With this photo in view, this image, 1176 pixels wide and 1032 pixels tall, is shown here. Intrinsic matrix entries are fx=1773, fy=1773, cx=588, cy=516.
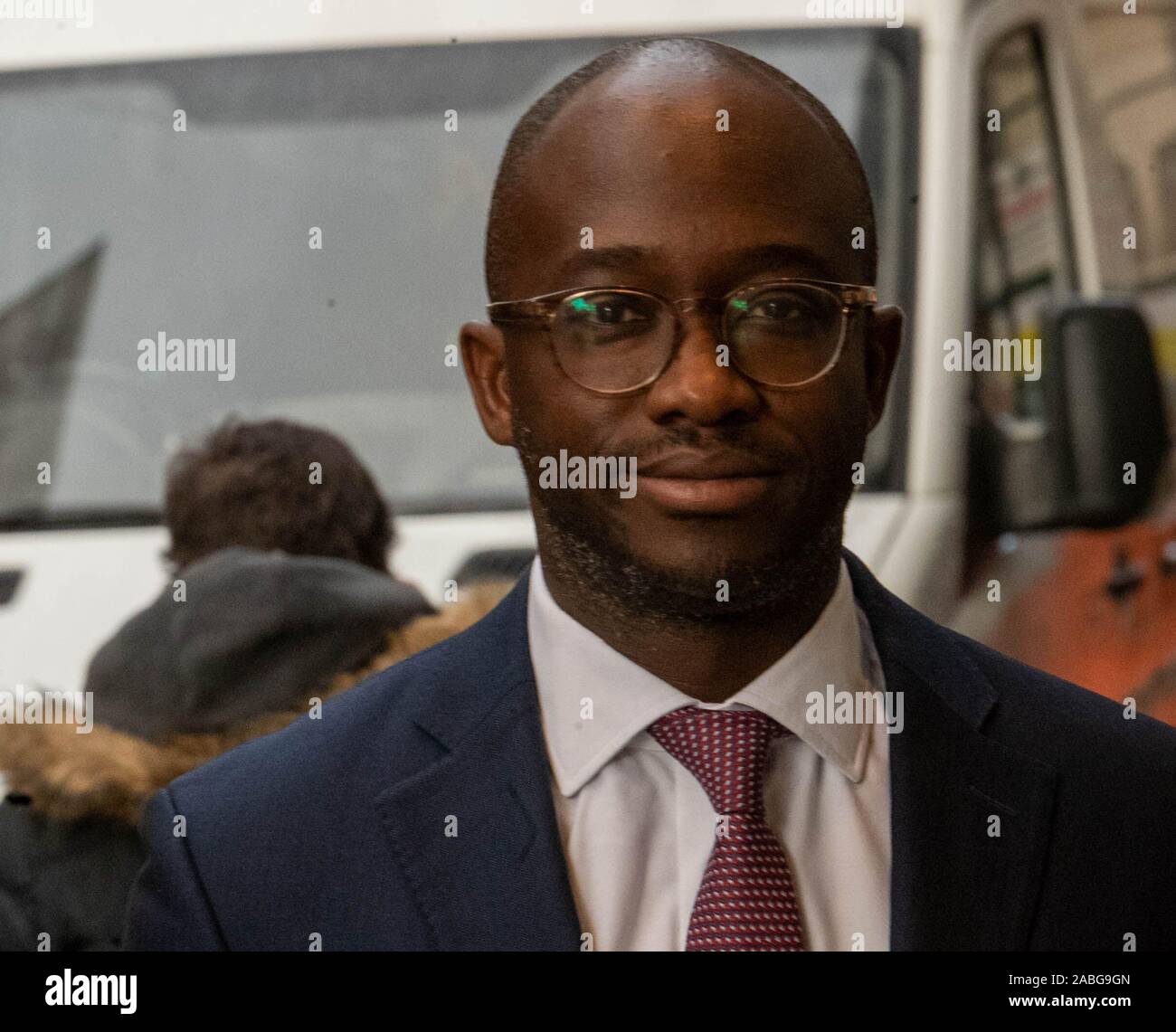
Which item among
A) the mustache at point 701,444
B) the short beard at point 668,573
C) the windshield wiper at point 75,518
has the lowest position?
the short beard at point 668,573

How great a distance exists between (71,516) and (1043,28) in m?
1.64

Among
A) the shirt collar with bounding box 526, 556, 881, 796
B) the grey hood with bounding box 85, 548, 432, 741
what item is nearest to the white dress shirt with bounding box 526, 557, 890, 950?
the shirt collar with bounding box 526, 556, 881, 796

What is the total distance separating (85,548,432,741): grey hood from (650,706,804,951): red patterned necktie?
594 millimetres

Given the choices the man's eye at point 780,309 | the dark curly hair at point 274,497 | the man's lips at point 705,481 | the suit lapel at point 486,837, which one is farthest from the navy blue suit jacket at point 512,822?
the dark curly hair at point 274,497

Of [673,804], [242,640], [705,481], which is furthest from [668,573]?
[242,640]

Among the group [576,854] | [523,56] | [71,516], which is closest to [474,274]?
[523,56]

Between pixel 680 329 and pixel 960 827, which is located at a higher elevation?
pixel 680 329

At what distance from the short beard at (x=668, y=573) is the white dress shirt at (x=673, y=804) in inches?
2.2

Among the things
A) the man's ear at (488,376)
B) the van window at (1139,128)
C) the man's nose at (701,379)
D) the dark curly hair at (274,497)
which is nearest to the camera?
the man's nose at (701,379)

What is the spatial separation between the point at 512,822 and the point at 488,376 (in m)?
0.47

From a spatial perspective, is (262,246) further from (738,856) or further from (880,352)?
(738,856)

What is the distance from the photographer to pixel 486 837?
67.9 inches

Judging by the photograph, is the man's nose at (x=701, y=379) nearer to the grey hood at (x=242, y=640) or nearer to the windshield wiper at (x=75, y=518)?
the grey hood at (x=242, y=640)

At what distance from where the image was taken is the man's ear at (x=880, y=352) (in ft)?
6.09
